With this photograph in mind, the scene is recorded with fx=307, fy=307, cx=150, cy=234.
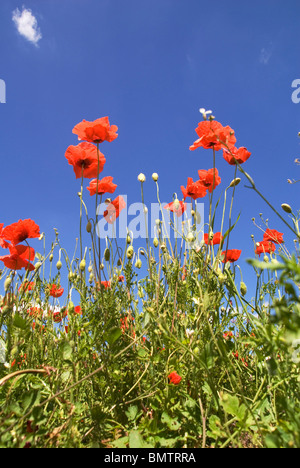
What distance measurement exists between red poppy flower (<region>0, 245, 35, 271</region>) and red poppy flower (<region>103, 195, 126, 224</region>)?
508 millimetres

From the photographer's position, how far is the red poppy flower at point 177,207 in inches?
77.7

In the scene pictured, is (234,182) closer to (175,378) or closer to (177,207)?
(177,207)

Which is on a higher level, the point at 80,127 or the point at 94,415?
the point at 80,127

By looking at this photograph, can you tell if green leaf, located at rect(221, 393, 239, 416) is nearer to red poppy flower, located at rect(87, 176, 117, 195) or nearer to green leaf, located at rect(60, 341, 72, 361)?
green leaf, located at rect(60, 341, 72, 361)

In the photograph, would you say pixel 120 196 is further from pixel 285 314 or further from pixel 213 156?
pixel 285 314

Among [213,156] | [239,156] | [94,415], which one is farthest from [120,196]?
[94,415]

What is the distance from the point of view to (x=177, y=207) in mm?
1972

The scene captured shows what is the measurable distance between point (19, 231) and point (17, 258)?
16 cm

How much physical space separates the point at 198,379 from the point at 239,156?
3.56 feet

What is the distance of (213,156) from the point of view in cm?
160

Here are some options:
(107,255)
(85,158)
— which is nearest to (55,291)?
(107,255)

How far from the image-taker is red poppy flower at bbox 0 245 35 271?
181 centimetres

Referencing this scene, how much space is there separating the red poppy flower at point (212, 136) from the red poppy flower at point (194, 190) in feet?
1.05
